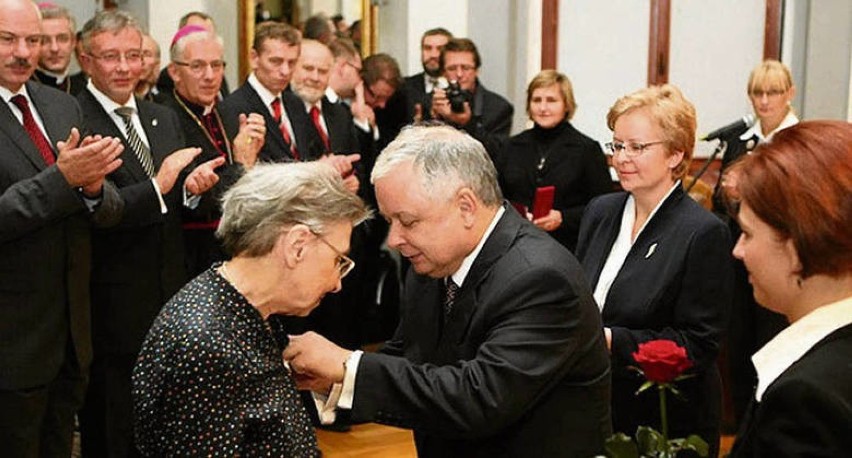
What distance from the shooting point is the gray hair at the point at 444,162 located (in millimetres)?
2135

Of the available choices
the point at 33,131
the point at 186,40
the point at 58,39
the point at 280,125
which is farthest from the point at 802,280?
the point at 58,39

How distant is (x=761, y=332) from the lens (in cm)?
487

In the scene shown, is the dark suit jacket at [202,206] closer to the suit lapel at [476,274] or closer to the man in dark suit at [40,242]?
the man in dark suit at [40,242]

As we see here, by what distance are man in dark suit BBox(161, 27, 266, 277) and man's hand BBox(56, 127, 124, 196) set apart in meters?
0.91

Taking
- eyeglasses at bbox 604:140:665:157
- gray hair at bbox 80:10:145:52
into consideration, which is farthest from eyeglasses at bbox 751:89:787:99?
gray hair at bbox 80:10:145:52

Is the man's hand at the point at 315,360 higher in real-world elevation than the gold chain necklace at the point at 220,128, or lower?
lower

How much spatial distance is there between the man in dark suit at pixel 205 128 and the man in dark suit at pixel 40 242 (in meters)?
0.75

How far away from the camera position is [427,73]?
21.9 feet

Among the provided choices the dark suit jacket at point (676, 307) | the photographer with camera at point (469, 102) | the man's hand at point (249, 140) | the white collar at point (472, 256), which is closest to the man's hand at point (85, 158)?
the man's hand at point (249, 140)

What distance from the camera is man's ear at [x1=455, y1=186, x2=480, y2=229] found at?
215 cm

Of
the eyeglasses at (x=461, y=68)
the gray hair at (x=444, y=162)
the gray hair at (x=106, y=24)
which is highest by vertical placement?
the gray hair at (x=106, y=24)

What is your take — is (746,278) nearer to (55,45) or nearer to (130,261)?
(130,261)

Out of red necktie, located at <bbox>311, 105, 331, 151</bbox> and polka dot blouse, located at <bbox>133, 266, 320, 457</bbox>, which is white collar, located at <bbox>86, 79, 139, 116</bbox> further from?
polka dot blouse, located at <bbox>133, 266, 320, 457</bbox>

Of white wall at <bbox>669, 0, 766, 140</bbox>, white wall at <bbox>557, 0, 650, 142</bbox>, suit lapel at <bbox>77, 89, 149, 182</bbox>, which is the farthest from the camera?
white wall at <bbox>557, 0, 650, 142</bbox>
